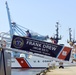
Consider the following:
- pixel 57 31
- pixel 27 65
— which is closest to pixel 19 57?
pixel 27 65

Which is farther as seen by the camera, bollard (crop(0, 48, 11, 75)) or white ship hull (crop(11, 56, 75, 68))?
white ship hull (crop(11, 56, 75, 68))

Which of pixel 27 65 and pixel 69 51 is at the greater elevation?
pixel 69 51

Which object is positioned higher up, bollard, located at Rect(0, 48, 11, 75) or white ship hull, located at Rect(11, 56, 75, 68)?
bollard, located at Rect(0, 48, 11, 75)

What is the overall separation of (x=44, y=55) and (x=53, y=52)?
0.44 metres

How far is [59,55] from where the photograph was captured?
41.8 feet

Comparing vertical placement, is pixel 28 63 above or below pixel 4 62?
below

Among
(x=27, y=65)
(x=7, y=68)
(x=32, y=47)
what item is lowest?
(x=27, y=65)

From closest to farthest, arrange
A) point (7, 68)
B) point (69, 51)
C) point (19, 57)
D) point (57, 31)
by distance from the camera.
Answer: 1. point (7, 68)
2. point (69, 51)
3. point (19, 57)
4. point (57, 31)

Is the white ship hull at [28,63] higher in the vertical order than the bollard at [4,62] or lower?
lower

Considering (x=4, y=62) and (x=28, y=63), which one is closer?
(x=4, y=62)

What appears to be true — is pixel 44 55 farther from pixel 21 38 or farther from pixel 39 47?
pixel 21 38

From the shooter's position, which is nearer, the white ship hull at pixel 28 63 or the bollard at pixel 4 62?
the bollard at pixel 4 62

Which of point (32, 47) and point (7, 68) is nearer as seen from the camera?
point (7, 68)

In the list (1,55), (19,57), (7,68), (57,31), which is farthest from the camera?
(57,31)
